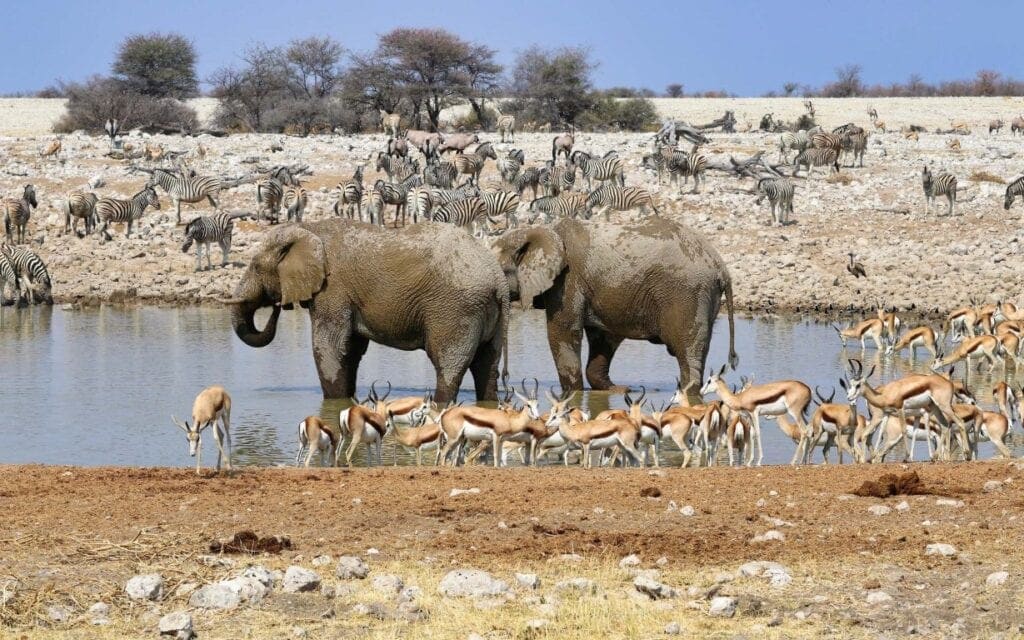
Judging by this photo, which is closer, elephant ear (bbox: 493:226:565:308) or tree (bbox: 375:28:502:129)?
elephant ear (bbox: 493:226:565:308)

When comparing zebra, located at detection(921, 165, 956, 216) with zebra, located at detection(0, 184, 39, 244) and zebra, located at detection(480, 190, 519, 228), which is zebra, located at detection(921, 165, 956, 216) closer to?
zebra, located at detection(480, 190, 519, 228)

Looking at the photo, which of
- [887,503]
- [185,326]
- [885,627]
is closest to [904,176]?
[185,326]

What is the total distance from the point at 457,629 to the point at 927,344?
46.4 ft

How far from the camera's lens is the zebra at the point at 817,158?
3416 cm

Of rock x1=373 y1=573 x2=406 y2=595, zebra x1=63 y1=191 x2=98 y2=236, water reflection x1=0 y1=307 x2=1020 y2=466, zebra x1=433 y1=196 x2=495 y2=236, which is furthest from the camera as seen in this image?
zebra x1=63 y1=191 x2=98 y2=236

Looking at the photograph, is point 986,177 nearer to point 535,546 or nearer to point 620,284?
point 620,284

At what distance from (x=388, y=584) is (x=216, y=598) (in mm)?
798

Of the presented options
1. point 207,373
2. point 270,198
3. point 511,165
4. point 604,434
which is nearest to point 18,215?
point 270,198

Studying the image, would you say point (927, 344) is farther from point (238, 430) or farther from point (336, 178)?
point (336, 178)

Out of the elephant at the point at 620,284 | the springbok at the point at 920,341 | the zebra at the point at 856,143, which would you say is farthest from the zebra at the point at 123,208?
the springbok at the point at 920,341

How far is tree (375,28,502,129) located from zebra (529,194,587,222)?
21.2m

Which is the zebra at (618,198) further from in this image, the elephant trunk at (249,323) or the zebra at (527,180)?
the elephant trunk at (249,323)

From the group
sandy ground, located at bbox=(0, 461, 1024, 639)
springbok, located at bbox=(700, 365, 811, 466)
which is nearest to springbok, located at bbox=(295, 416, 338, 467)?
sandy ground, located at bbox=(0, 461, 1024, 639)

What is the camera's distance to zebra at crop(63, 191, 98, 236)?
98.1 feet
